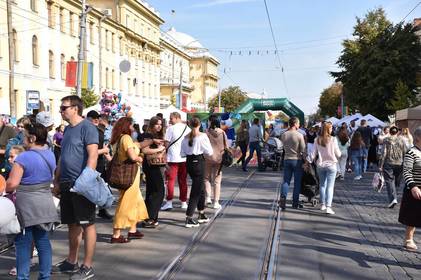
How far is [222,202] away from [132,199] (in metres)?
4.32

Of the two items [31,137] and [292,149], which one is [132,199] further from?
[292,149]

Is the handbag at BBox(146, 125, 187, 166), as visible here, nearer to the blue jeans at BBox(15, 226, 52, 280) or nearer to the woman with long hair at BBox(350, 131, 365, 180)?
the blue jeans at BBox(15, 226, 52, 280)

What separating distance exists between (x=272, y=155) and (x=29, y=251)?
15.5 m

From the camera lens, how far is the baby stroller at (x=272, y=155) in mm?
20406

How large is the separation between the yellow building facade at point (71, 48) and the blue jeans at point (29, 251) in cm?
1659

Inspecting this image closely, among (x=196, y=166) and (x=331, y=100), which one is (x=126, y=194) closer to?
(x=196, y=166)

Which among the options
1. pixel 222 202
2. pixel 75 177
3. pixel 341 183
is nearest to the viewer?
pixel 75 177

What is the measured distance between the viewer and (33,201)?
5434 millimetres

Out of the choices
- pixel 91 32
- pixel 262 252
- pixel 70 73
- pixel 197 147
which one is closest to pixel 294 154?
pixel 197 147

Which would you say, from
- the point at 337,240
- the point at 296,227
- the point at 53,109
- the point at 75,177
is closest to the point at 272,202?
the point at 296,227

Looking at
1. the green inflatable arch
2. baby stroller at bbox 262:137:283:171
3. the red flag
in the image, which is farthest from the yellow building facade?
the green inflatable arch

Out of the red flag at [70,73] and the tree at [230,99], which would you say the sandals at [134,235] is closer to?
the red flag at [70,73]

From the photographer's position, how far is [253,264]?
6863mm

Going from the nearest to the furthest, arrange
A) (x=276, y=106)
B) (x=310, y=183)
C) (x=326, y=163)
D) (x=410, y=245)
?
(x=410, y=245)
(x=326, y=163)
(x=310, y=183)
(x=276, y=106)
